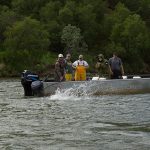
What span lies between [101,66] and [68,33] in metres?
59.3

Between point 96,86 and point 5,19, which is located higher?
point 5,19

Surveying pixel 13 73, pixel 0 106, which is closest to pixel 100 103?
pixel 0 106

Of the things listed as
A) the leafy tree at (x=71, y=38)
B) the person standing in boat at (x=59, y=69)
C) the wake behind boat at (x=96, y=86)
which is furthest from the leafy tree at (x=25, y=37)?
the wake behind boat at (x=96, y=86)

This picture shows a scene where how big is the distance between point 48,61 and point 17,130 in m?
62.7

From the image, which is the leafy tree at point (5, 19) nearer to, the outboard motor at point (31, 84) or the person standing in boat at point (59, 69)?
the outboard motor at point (31, 84)

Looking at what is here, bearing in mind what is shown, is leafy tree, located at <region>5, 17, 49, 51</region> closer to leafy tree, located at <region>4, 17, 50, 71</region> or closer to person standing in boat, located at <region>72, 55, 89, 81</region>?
leafy tree, located at <region>4, 17, 50, 71</region>

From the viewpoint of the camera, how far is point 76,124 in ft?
48.3

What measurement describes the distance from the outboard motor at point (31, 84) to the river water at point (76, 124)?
132cm

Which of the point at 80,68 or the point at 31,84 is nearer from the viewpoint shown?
the point at 31,84

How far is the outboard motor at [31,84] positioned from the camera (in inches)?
926

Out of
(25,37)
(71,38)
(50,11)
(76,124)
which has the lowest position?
(76,124)

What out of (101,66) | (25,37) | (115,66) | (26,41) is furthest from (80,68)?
(25,37)

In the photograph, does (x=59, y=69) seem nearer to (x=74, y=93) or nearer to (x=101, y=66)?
(x=74, y=93)

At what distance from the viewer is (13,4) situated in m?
97.1
